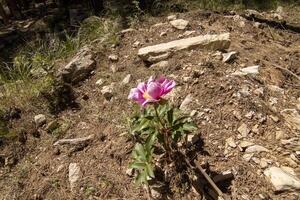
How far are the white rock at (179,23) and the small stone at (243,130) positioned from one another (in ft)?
6.11

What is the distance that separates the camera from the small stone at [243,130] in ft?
9.21

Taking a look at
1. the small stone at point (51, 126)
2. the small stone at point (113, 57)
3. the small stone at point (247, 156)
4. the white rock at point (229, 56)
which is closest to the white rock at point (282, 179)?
the small stone at point (247, 156)

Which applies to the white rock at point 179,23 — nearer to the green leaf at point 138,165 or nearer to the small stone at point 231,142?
the small stone at point 231,142

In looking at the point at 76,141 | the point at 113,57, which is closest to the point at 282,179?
the point at 76,141

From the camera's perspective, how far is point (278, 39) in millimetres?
4449

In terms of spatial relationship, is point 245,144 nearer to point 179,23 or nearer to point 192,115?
point 192,115

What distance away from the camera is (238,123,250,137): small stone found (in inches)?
111

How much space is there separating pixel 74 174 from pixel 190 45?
167 centimetres

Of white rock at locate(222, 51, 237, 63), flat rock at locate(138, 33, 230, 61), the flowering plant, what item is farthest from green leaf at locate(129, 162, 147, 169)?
flat rock at locate(138, 33, 230, 61)

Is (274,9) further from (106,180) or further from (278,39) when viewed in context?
(106,180)

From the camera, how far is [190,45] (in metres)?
3.79

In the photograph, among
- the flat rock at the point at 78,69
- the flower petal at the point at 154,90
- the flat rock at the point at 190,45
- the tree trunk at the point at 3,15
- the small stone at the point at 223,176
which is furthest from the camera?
the tree trunk at the point at 3,15

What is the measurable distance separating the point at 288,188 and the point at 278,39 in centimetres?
246

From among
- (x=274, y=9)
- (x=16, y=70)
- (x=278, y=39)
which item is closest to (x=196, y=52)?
(x=278, y=39)
